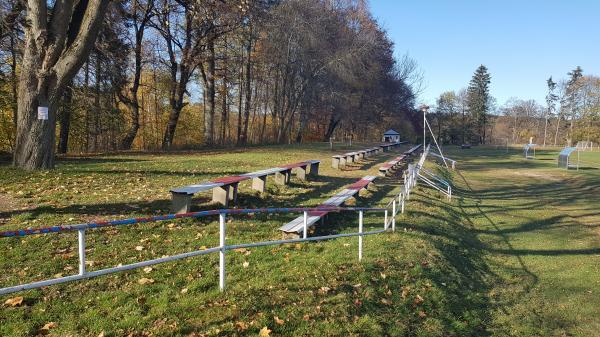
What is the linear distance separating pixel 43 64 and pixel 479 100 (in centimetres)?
8124

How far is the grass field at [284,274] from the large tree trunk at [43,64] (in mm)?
828

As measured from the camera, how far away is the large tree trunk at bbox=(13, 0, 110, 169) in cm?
1027

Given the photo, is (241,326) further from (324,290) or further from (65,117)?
(65,117)

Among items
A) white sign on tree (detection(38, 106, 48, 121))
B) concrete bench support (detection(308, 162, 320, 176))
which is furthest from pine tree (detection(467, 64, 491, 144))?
white sign on tree (detection(38, 106, 48, 121))

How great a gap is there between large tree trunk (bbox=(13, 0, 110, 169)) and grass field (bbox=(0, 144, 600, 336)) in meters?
0.83

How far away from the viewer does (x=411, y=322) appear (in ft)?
15.7

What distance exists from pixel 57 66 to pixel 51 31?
2.88 ft

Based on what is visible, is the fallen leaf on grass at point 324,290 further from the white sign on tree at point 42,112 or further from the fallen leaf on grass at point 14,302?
the white sign on tree at point 42,112

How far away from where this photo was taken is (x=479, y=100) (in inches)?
3150

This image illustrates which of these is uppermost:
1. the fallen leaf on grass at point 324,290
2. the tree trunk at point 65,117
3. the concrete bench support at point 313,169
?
the tree trunk at point 65,117

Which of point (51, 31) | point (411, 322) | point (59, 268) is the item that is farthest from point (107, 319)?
point (51, 31)

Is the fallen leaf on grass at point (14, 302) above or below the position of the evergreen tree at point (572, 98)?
below

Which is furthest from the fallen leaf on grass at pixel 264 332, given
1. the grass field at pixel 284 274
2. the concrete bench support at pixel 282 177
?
the concrete bench support at pixel 282 177

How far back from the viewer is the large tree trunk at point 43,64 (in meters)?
10.3
